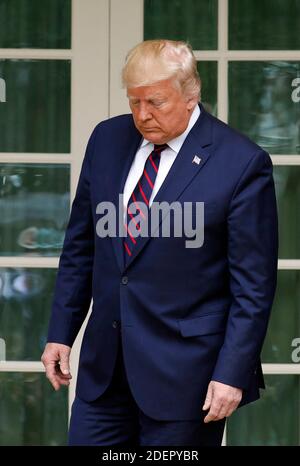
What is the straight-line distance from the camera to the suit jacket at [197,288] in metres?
2.96

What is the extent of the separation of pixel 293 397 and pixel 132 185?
64.8 inches

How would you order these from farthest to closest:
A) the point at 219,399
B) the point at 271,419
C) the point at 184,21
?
1. the point at 271,419
2. the point at 184,21
3. the point at 219,399

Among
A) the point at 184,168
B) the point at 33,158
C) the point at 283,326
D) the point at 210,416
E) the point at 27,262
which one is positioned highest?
the point at 184,168

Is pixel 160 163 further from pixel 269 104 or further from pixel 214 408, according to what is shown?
pixel 269 104

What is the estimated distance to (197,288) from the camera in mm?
3004

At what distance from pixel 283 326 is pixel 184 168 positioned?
1.51 metres

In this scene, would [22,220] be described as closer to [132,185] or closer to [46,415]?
[46,415]

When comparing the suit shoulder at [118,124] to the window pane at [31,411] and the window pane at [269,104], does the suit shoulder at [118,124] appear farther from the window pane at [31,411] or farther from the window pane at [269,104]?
the window pane at [31,411]

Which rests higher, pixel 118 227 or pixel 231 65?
pixel 231 65

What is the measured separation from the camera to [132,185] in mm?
3096

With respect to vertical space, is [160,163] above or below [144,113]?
below

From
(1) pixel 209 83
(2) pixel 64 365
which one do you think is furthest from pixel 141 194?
(1) pixel 209 83

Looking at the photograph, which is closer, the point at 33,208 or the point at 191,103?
the point at 191,103

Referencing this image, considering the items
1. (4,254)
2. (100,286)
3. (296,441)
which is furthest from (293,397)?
(100,286)
